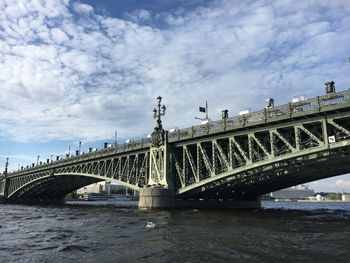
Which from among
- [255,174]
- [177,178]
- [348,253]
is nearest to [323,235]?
[348,253]

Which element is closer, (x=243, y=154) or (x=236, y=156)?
(x=243, y=154)

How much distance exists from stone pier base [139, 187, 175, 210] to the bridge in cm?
14

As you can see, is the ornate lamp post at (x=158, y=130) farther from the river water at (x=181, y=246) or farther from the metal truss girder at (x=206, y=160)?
the river water at (x=181, y=246)

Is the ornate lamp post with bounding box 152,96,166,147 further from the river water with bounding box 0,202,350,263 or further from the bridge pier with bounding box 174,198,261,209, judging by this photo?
the river water with bounding box 0,202,350,263

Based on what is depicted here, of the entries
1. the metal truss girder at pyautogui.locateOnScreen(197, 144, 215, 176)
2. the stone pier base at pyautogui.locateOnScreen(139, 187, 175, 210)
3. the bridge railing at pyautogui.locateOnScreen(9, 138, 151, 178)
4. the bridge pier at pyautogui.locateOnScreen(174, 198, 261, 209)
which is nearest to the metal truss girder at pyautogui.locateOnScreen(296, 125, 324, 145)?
the metal truss girder at pyautogui.locateOnScreen(197, 144, 215, 176)

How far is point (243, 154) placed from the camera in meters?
43.3

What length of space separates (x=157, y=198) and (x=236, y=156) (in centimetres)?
1329

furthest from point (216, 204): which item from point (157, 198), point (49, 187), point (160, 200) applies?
point (49, 187)

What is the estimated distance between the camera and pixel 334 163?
4328 centimetres

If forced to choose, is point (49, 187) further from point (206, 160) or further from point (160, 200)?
point (206, 160)

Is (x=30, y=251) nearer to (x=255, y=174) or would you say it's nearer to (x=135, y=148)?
(x=255, y=174)

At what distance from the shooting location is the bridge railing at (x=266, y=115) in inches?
1394

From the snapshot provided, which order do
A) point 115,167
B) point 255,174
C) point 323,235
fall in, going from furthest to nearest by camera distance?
point 115,167 → point 255,174 → point 323,235

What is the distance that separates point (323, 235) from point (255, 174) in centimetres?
2126
